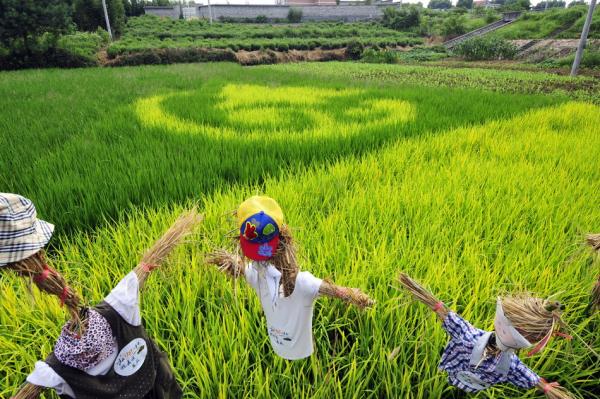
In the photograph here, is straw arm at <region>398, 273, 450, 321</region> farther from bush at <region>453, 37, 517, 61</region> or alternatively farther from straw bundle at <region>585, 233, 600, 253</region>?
bush at <region>453, 37, 517, 61</region>

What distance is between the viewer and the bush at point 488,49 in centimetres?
1805

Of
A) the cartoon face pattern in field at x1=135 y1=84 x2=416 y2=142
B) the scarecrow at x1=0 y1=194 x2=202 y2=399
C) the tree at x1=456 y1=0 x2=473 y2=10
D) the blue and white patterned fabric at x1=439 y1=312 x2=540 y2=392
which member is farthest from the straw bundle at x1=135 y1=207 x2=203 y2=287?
the tree at x1=456 y1=0 x2=473 y2=10

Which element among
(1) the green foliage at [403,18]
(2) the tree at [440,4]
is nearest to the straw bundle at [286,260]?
(1) the green foliage at [403,18]

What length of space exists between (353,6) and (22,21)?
35723 millimetres

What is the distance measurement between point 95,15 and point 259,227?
29.9m

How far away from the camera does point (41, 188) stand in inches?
89.3

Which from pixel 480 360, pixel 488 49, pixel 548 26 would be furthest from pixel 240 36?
pixel 480 360

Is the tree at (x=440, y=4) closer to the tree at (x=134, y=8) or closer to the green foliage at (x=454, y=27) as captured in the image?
the green foliage at (x=454, y=27)

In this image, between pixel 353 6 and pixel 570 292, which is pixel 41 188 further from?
pixel 353 6

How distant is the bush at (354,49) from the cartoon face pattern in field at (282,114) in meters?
19.1

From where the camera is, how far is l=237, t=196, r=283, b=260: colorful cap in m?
0.70

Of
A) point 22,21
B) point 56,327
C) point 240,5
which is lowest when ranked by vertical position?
point 56,327

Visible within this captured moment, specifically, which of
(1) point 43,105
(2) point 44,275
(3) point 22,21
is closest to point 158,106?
(1) point 43,105

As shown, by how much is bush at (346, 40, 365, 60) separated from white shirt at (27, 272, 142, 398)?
25.3 m
